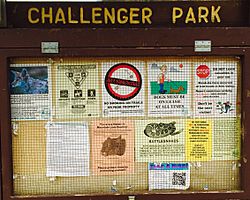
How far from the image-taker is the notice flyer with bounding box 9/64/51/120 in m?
1.75

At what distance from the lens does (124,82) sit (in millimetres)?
1779

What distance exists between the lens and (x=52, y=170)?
180cm

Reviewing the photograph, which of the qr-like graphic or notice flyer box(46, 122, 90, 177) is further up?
notice flyer box(46, 122, 90, 177)

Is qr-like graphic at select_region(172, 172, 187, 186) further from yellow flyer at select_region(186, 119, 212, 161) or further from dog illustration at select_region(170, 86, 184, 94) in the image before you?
dog illustration at select_region(170, 86, 184, 94)

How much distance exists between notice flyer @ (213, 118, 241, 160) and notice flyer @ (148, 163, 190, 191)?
0.49 feet

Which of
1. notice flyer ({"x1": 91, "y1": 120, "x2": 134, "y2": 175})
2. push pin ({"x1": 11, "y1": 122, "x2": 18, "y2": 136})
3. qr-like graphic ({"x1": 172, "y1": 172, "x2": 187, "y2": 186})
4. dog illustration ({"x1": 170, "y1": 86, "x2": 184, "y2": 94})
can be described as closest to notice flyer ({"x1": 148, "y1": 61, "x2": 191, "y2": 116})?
dog illustration ({"x1": 170, "y1": 86, "x2": 184, "y2": 94})

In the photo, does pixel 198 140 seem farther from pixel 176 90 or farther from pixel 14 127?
pixel 14 127

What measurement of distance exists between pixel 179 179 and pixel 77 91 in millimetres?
578

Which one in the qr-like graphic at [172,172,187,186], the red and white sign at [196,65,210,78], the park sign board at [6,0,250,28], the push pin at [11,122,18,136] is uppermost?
the park sign board at [6,0,250,28]

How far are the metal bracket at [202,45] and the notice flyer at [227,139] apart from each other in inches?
12.3

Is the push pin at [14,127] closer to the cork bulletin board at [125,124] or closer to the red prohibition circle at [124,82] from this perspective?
the cork bulletin board at [125,124]

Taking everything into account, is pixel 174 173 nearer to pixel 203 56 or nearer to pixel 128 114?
pixel 128 114

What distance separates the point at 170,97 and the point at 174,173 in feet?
1.08

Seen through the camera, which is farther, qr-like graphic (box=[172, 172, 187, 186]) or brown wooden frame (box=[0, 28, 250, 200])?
qr-like graphic (box=[172, 172, 187, 186])
